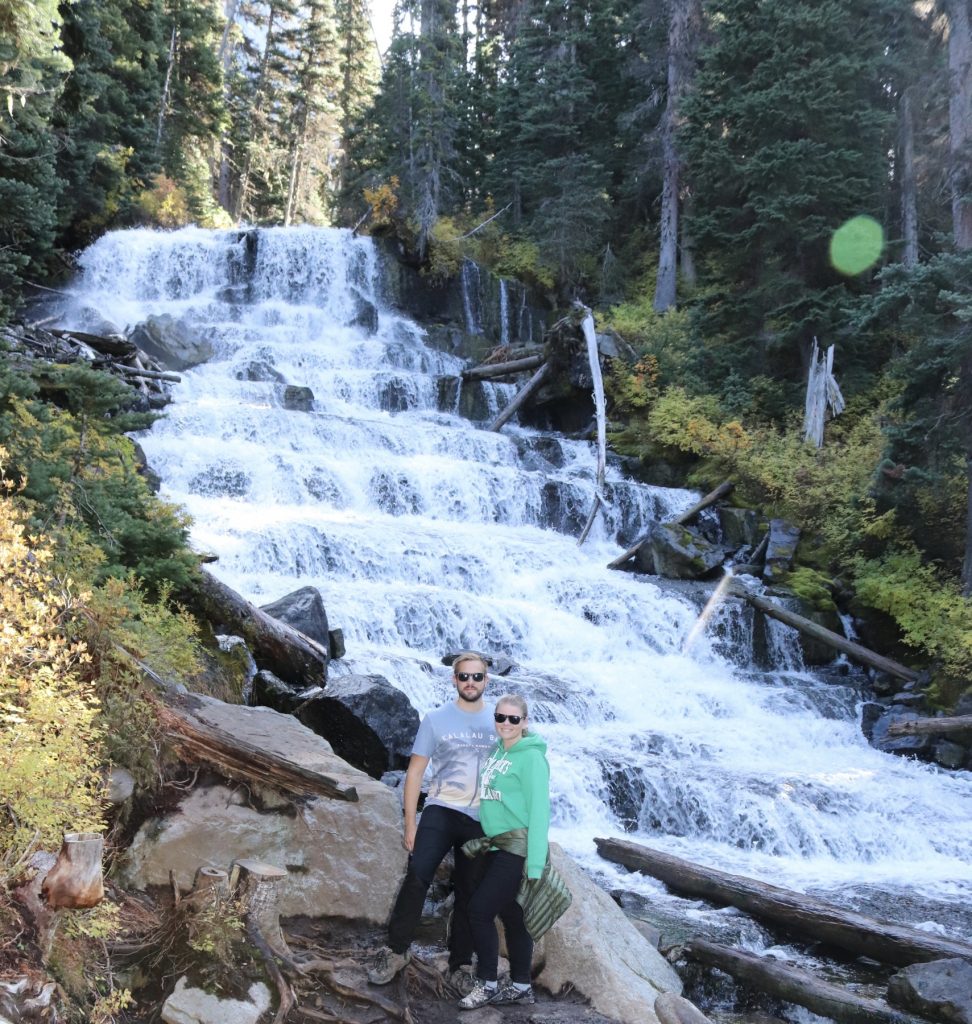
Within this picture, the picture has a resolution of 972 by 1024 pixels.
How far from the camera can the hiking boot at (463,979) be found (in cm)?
436

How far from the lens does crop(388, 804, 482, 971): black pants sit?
4363 mm

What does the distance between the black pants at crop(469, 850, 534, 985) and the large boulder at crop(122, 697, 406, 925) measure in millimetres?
946

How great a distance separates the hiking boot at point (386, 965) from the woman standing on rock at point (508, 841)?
1.20 feet

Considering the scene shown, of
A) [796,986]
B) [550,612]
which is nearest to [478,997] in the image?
[796,986]

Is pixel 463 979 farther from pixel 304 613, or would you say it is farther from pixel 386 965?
pixel 304 613

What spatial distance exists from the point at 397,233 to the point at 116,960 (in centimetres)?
2949

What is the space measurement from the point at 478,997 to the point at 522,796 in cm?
106

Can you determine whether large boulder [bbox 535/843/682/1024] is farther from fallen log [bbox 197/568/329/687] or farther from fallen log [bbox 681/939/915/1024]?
fallen log [bbox 197/568/329/687]

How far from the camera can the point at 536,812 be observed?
414cm

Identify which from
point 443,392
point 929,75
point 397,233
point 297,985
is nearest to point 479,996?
point 297,985

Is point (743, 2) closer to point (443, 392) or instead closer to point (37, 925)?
point (443, 392)

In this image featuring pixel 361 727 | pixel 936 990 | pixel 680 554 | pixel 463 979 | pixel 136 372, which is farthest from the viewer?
pixel 136 372

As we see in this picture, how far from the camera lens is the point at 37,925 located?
135 inches

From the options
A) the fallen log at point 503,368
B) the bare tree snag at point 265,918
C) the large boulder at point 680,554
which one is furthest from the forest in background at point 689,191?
the bare tree snag at point 265,918
